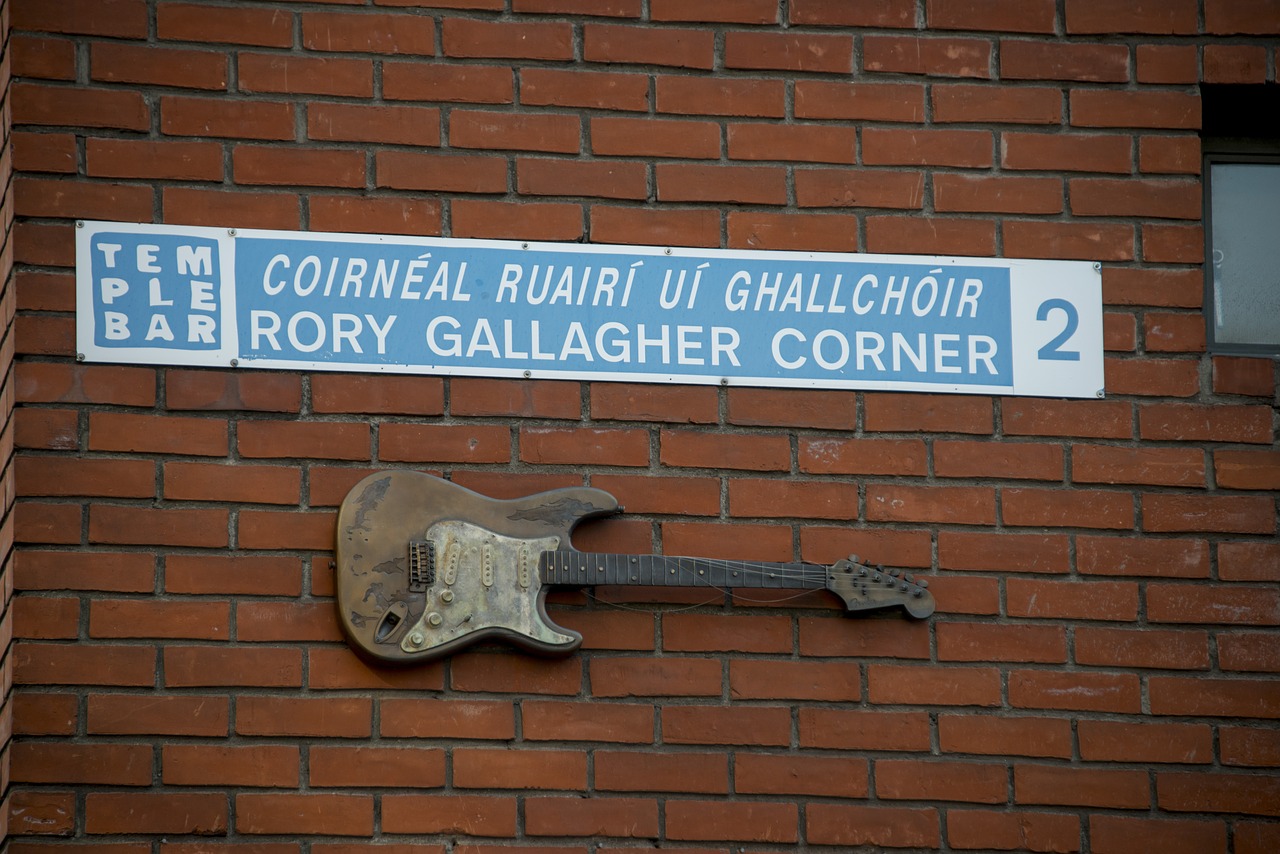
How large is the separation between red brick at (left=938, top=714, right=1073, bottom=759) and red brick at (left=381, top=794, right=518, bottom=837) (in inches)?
36.6

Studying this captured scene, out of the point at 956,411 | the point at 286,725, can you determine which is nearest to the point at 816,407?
the point at 956,411

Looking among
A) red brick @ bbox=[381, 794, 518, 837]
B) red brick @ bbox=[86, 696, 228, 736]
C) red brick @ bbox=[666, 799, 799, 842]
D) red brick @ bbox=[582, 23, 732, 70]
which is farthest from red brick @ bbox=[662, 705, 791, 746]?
red brick @ bbox=[582, 23, 732, 70]

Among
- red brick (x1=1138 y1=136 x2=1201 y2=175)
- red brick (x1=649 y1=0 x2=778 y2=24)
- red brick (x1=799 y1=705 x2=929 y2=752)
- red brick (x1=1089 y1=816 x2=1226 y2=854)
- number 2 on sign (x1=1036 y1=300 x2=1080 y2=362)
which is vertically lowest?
red brick (x1=1089 y1=816 x2=1226 y2=854)

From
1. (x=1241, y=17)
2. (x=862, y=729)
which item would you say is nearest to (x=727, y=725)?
(x=862, y=729)

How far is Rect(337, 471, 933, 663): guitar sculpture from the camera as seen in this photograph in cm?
318

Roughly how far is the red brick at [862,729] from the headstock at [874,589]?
22 centimetres

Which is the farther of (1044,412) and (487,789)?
(1044,412)

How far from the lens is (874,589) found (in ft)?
10.8

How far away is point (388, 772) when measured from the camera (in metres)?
3.18

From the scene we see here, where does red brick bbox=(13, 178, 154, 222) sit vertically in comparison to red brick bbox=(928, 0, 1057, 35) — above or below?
below

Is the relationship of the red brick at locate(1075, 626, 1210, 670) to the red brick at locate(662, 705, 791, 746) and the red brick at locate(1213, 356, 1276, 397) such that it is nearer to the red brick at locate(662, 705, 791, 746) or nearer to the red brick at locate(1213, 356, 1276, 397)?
the red brick at locate(1213, 356, 1276, 397)

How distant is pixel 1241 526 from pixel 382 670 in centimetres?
189

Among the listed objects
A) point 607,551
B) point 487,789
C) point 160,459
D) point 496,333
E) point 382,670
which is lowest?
point 487,789

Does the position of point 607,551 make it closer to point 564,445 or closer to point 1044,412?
point 564,445
